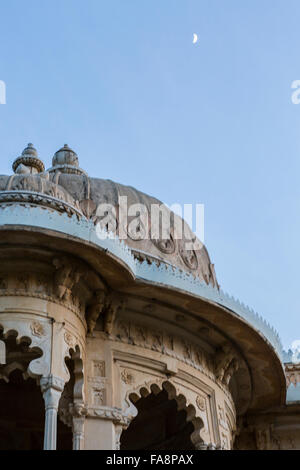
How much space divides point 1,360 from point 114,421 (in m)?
→ 1.92

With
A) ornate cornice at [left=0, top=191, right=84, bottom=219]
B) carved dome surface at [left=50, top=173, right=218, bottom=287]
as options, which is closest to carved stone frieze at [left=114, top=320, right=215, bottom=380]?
carved dome surface at [left=50, top=173, right=218, bottom=287]

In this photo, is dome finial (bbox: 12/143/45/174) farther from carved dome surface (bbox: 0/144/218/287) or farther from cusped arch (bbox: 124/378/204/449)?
cusped arch (bbox: 124/378/204/449)

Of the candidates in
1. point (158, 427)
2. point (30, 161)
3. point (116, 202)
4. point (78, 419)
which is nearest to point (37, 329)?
point (78, 419)

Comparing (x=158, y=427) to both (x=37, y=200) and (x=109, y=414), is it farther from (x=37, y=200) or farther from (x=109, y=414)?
(x=37, y=200)

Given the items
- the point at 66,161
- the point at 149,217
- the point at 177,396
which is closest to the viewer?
the point at 177,396

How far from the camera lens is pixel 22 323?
40.2ft

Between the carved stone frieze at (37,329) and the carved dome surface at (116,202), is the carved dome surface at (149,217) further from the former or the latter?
the carved stone frieze at (37,329)

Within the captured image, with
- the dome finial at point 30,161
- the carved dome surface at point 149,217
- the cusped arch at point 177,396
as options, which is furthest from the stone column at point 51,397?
the dome finial at point 30,161

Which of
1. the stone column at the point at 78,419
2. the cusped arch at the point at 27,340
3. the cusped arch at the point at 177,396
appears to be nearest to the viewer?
the cusped arch at the point at 27,340

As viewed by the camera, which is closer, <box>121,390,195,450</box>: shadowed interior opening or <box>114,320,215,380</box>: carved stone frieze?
<box>114,320,215,380</box>: carved stone frieze

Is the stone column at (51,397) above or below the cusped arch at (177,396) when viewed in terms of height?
below

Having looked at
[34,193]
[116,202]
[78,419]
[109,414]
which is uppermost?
[116,202]
